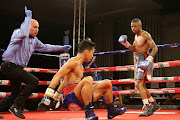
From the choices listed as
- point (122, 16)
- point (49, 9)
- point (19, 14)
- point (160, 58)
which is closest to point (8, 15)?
point (19, 14)

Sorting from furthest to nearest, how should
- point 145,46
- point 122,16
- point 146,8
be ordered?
point 122,16 → point 146,8 → point 145,46

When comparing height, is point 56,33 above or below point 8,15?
below

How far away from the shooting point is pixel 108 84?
2109 millimetres

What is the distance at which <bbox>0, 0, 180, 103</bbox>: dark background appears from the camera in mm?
8227

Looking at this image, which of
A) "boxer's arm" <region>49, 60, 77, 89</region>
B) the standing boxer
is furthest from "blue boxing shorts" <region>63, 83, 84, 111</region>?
the standing boxer

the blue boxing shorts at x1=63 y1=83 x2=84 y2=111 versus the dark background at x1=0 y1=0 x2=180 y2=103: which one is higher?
the dark background at x1=0 y1=0 x2=180 y2=103

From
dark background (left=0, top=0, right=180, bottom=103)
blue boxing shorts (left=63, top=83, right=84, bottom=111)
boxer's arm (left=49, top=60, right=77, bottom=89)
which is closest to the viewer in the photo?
boxer's arm (left=49, top=60, right=77, bottom=89)

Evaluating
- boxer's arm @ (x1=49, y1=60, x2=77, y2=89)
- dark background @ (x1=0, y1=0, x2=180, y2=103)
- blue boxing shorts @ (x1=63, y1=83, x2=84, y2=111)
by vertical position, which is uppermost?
dark background @ (x1=0, y1=0, x2=180, y2=103)

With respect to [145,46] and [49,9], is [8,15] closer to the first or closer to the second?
[49,9]

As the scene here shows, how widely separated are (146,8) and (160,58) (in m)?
2.07

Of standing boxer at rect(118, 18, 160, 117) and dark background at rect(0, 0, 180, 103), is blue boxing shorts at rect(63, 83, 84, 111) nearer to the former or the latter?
standing boxer at rect(118, 18, 160, 117)

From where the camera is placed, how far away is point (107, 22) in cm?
988

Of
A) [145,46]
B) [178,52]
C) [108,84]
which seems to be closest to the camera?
[108,84]

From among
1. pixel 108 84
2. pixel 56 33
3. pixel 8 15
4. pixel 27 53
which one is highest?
pixel 8 15
